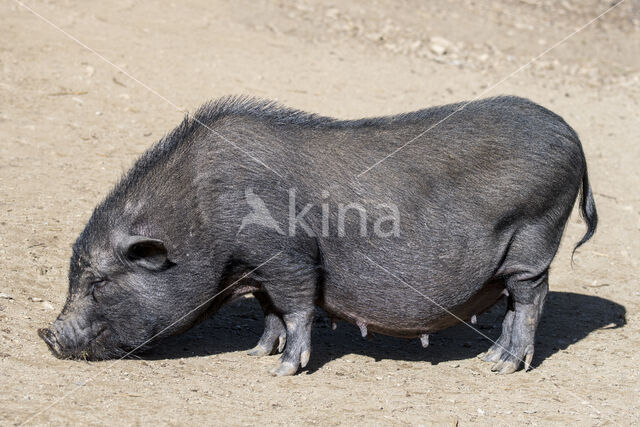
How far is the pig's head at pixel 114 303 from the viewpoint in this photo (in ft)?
17.6

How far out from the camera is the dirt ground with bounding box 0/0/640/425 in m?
5.19

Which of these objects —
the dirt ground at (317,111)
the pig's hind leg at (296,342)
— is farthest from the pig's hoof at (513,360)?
the pig's hind leg at (296,342)

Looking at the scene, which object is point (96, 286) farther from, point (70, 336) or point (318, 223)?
point (318, 223)

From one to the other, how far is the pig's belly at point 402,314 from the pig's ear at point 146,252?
113 centimetres

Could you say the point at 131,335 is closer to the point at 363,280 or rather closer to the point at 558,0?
the point at 363,280

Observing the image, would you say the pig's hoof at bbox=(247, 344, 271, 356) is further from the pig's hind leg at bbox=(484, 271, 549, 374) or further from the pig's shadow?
the pig's hind leg at bbox=(484, 271, 549, 374)

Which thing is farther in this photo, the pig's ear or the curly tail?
the curly tail

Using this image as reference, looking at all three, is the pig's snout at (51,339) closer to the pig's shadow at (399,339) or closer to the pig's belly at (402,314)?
the pig's shadow at (399,339)

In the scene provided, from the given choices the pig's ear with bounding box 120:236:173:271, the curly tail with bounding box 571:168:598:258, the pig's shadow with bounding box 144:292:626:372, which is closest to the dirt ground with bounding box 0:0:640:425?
the pig's shadow with bounding box 144:292:626:372

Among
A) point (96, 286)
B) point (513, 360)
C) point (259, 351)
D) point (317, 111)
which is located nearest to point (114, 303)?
point (96, 286)

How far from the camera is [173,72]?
10617mm

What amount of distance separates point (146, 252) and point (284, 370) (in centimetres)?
119

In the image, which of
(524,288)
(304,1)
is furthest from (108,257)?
(304,1)

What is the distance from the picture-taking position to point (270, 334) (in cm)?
603
